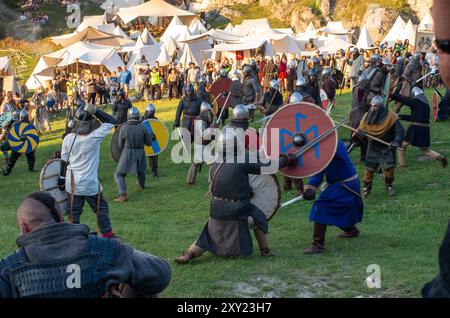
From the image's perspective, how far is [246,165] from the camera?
6.96 metres

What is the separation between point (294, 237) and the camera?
8.47 m

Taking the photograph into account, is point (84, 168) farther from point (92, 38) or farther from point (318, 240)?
point (92, 38)

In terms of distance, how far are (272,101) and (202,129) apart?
11.9ft

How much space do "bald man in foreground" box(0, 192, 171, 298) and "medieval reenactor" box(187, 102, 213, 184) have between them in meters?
8.84

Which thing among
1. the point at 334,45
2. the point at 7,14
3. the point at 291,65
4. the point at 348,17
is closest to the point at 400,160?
the point at 291,65

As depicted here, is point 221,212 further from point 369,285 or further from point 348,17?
point 348,17

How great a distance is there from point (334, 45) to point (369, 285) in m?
28.1

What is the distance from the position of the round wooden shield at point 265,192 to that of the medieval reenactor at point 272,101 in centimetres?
839

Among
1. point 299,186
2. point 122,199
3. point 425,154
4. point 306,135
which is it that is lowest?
point 122,199

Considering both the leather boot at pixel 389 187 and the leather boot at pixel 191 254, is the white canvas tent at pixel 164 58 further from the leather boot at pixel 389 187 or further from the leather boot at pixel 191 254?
the leather boot at pixel 191 254

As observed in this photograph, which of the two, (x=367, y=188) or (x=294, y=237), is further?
(x=367, y=188)

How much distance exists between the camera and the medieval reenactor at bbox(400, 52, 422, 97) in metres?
16.6

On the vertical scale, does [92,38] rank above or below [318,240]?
above

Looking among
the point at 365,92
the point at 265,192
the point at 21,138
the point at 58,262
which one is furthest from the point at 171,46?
the point at 58,262
